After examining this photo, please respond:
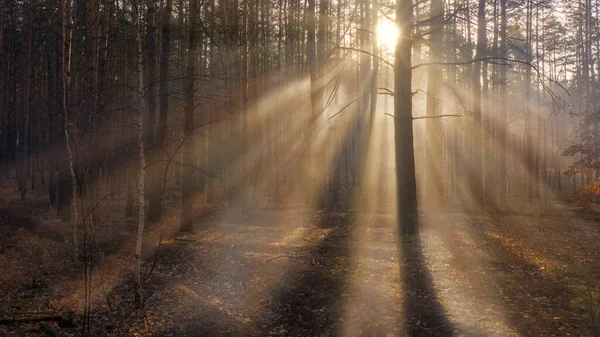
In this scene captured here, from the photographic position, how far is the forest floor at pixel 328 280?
6750 mm

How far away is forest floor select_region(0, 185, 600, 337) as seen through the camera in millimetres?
6750

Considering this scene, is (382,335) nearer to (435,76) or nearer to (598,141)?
(435,76)

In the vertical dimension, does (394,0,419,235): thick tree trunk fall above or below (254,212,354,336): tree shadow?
above

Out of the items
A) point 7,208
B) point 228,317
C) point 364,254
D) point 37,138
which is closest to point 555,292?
point 364,254

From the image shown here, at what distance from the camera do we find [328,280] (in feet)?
Result: 28.5

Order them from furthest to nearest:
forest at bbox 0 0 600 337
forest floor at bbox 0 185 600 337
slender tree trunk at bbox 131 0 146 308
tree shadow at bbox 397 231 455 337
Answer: slender tree trunk at bbox 131 0 146 308
forest at bbox 0 0 600 337
forest floor at bbox 0 185 600 337
tree shadow at bbox 397 231 455 337

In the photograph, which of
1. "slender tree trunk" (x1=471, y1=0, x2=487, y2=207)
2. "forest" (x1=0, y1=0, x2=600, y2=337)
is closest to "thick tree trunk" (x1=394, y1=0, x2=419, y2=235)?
"forest" (x1=0, y1=0, x2=600, y2=337)

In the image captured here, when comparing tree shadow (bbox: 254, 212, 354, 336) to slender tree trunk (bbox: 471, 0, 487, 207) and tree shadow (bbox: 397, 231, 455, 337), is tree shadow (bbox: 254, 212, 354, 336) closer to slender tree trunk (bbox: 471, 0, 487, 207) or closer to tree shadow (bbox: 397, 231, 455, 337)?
tree shadow (bbox: 397, 231, 455, 337)

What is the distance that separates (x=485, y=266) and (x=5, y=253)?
486 inches

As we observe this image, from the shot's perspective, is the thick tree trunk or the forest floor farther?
the thick tree trunk

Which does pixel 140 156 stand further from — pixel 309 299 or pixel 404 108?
pixel 404 108

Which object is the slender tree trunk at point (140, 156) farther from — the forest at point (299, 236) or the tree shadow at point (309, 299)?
the tree shadow at point (309, 299)

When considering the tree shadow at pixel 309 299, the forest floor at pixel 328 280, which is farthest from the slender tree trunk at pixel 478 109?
the tree shadow at pixel 309 299

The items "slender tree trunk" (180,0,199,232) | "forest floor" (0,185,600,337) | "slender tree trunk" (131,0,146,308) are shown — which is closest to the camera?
"forest floor" (0,185,600,337)
